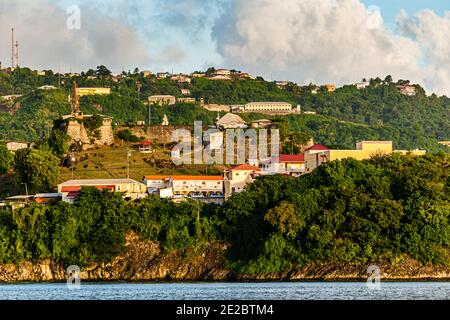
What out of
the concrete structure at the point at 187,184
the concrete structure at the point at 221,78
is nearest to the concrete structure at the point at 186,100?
the concrete structure at the point at 221,78

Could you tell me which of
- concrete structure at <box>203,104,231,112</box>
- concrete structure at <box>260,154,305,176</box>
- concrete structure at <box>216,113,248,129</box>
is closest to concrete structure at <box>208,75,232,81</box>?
concrete structure at <box>203,104,231,112</box>

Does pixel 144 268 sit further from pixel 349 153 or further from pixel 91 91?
pixel 91 91

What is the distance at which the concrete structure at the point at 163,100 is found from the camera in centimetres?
15525

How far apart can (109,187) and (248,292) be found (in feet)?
96.7

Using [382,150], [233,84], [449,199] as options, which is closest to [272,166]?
[382,150]

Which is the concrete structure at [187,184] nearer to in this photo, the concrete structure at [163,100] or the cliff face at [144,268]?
the cliff face at [144,268]

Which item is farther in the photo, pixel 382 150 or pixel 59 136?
pixel 59 136

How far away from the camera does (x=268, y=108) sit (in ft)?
491

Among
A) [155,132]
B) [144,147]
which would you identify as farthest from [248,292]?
[155,132]

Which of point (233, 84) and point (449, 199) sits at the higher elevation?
point (233, 84)

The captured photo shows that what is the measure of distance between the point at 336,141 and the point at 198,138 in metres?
47.2

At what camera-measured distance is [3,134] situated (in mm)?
139500
